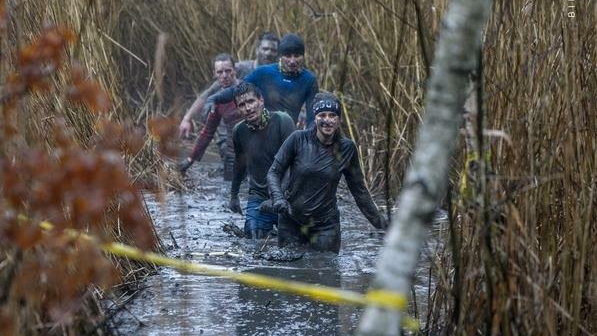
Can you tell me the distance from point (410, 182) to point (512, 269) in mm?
1835

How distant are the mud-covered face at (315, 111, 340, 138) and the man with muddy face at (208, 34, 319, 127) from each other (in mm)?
2373

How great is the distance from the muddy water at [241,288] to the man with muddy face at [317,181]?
21cm

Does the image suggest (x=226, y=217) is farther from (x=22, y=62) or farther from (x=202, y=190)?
(x=22, y=62)

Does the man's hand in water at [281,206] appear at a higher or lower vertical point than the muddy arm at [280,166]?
lower

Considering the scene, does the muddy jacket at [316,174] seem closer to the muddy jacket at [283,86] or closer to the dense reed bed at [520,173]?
the muddy jacket at [283,86]

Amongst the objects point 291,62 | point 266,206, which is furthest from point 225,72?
point 266,206

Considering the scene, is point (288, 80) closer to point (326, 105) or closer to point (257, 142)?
point (257, 142)

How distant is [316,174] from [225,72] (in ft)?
14.1

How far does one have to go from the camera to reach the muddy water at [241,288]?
7297 mm

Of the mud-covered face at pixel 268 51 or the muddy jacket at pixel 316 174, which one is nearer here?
the muddy jacket at pixel 316 174

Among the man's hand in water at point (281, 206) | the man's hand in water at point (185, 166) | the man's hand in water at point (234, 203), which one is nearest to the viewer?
the man's hand in water at point (281, 206)

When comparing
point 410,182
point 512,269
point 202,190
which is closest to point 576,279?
point 512,269

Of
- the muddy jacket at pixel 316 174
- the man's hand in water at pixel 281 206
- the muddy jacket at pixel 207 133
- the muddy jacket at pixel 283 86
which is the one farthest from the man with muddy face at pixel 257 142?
the muddy jacket at pixel 207 133

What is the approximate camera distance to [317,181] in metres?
9.53
